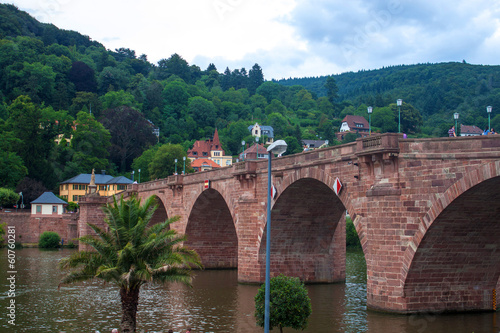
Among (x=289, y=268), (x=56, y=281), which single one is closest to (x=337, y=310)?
(x=289, y=268)

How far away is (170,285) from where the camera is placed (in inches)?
1594

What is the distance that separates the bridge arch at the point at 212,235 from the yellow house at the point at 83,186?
2038 inches

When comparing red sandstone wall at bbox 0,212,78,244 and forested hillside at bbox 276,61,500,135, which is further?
forested hillside at bbox 276,61,500,135

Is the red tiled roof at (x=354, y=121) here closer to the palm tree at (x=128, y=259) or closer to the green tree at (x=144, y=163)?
the green tree at (x=144, y=163)

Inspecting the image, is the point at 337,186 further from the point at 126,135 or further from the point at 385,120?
the point at 126,135

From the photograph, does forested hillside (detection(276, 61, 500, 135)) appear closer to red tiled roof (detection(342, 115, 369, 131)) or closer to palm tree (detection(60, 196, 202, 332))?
red tiled roof (detection(342, 115, 369, 131))

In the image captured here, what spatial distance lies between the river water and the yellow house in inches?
2196

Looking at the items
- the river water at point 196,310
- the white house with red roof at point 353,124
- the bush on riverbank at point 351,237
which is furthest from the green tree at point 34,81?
the river water at point 196,310

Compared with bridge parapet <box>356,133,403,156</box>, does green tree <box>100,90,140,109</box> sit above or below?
above

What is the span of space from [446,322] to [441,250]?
3.08m

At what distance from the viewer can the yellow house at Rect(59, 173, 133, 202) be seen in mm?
99812

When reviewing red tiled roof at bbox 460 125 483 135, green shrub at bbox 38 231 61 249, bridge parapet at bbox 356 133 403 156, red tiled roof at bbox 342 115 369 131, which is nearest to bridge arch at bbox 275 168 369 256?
bridge parapet at bbox 356 133 403 156

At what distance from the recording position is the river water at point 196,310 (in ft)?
81.0

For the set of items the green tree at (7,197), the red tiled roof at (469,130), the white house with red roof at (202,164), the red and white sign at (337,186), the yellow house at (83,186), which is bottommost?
the red and white sign at (337,186)
